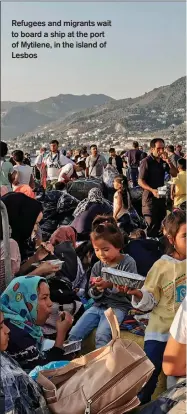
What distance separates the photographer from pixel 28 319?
2.81m

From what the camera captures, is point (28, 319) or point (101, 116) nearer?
point (28, 319)

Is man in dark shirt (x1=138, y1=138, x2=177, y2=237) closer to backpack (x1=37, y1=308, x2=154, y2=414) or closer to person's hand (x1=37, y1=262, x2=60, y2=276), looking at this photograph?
person's hand (x1=37, y1=262, x2=60, y2=276)

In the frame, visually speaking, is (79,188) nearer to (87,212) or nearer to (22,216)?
(87,212)

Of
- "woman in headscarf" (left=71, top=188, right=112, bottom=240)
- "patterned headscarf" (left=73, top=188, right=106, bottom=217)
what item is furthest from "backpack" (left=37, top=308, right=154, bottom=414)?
"patterned headscarf" (left=73, top=188, right=106, bottom=217)

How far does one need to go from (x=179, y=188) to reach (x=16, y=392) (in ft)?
19.2

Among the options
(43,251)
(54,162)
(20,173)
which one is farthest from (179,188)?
(43,251)

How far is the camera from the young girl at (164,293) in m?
3.00

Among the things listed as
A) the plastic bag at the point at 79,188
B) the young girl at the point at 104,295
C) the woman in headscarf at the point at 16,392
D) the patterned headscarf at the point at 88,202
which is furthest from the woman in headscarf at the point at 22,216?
the plastic bag at the point at 79,188

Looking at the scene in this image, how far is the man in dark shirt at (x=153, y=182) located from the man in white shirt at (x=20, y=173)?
163 cm

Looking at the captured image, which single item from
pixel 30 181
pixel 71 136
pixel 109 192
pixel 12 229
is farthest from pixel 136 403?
pixel 71 136

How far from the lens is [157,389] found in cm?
303

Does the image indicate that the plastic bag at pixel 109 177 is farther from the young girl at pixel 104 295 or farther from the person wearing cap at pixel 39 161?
the young girl at pixel 104 295

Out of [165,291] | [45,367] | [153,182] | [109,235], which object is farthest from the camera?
[153,182]

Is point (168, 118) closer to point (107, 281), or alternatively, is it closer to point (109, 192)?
point (109, 192)
